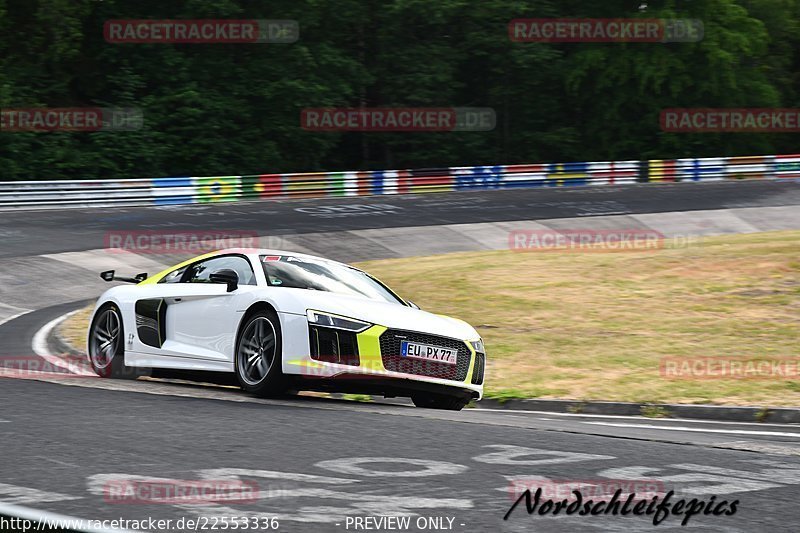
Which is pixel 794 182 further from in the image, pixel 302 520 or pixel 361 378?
pixel 302 520

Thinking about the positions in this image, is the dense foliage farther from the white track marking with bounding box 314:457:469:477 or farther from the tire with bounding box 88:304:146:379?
the white track marking with bounding box 314:457:469:477

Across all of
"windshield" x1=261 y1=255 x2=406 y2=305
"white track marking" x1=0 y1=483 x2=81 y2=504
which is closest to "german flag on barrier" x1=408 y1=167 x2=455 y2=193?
"windshield" x1=261 y1=255 x2=406 y2=305

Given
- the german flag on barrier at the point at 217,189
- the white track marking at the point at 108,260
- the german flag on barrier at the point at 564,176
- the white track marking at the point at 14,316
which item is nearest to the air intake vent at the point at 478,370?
the white track marking at the point at 14,316

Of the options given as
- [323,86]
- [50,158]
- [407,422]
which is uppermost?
[323,86]

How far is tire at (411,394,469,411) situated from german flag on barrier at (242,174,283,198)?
28.9 meters

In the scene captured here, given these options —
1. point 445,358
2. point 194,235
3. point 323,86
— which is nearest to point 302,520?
point 445,358

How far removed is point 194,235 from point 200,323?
18.8 m

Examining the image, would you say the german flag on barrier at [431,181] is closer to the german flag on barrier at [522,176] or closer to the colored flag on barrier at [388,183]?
the colored flag on barrier at [388,183]

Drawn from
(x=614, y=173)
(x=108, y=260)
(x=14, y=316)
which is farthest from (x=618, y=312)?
(x=614, y=173)

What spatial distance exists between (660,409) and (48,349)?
25.6 ft

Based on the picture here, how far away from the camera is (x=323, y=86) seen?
49.4 meters

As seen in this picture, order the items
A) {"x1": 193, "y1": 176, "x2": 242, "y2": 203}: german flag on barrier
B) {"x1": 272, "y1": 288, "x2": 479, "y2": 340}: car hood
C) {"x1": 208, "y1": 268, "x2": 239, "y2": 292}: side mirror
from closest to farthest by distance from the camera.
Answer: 1. {"x1": 272, "y1": 288, "x2": 479, "y2": 340}: car hood
2. {"x1": 208, "y1": 268, "x2": 239, "y2": 292}: side mirror
3. {"x1": 193, "y1": 176, "x2": 242, "y2": 203}: german flag on barrier

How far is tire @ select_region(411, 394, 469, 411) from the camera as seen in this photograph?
10070mm

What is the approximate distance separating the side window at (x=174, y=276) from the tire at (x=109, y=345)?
1.80ft
